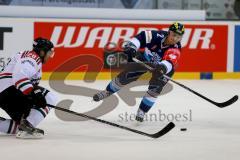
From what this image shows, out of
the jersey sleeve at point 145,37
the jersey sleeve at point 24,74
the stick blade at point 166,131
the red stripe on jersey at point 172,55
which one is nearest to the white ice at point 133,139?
the stick blade at point 166,131

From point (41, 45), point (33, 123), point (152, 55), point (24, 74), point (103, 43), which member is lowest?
point (103, 43)

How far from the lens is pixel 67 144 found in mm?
4418

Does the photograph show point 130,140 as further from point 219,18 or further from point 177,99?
point 219,18

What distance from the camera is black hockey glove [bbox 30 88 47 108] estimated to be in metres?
4.39

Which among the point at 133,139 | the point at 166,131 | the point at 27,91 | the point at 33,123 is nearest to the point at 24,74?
the point at 27,91

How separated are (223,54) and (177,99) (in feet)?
8.70

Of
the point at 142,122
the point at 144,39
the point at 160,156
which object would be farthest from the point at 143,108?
the point at 160,156

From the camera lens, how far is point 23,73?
438 centimetres

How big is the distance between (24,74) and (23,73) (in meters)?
0.01

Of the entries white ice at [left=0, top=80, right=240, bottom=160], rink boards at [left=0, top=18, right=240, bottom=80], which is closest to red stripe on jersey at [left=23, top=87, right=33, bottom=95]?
white ice at [left=0, top=80, right=240, bottom=160]

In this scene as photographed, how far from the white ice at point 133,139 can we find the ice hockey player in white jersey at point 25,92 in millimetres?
107

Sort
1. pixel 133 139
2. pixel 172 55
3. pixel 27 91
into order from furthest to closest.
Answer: pixel 172 55
pixel 133 139
pixel 27 91

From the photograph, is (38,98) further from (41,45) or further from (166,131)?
(166,131)

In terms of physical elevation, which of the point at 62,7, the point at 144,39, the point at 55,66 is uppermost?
the point at 144,39
